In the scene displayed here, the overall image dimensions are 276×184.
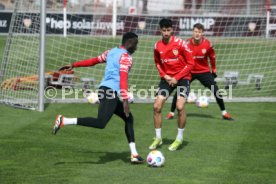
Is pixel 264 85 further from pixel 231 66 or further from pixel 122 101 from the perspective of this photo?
pixel 122 101

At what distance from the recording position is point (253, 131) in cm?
1319

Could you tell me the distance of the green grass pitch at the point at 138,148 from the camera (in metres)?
9.35

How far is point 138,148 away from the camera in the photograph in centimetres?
1145

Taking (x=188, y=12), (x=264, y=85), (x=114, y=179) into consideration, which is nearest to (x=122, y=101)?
(x=114, y=179)

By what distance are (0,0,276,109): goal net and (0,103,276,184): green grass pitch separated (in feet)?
4.98

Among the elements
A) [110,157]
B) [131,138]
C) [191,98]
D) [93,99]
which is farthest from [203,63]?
[131,138]

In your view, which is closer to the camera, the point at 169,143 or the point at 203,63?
the point at 169,143

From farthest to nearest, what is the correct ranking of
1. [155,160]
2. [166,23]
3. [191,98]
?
1. [191,98]
2. [166,23]
3. [155,160]

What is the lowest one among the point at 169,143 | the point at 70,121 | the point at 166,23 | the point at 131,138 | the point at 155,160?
the point at 169,143

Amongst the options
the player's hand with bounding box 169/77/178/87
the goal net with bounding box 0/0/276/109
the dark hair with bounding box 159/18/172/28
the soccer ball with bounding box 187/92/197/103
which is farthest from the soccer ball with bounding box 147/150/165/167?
the soccer ball with bounding box 187/92/197/103

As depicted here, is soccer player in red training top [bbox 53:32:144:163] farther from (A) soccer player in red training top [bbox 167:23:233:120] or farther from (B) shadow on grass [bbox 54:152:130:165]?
(A) soccer player in red training top [bbox 167:23:233:120]

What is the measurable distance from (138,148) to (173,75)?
140cm

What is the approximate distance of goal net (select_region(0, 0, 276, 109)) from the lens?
53.7ft

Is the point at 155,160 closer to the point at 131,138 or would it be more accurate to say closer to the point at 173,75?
the point at 131,138
